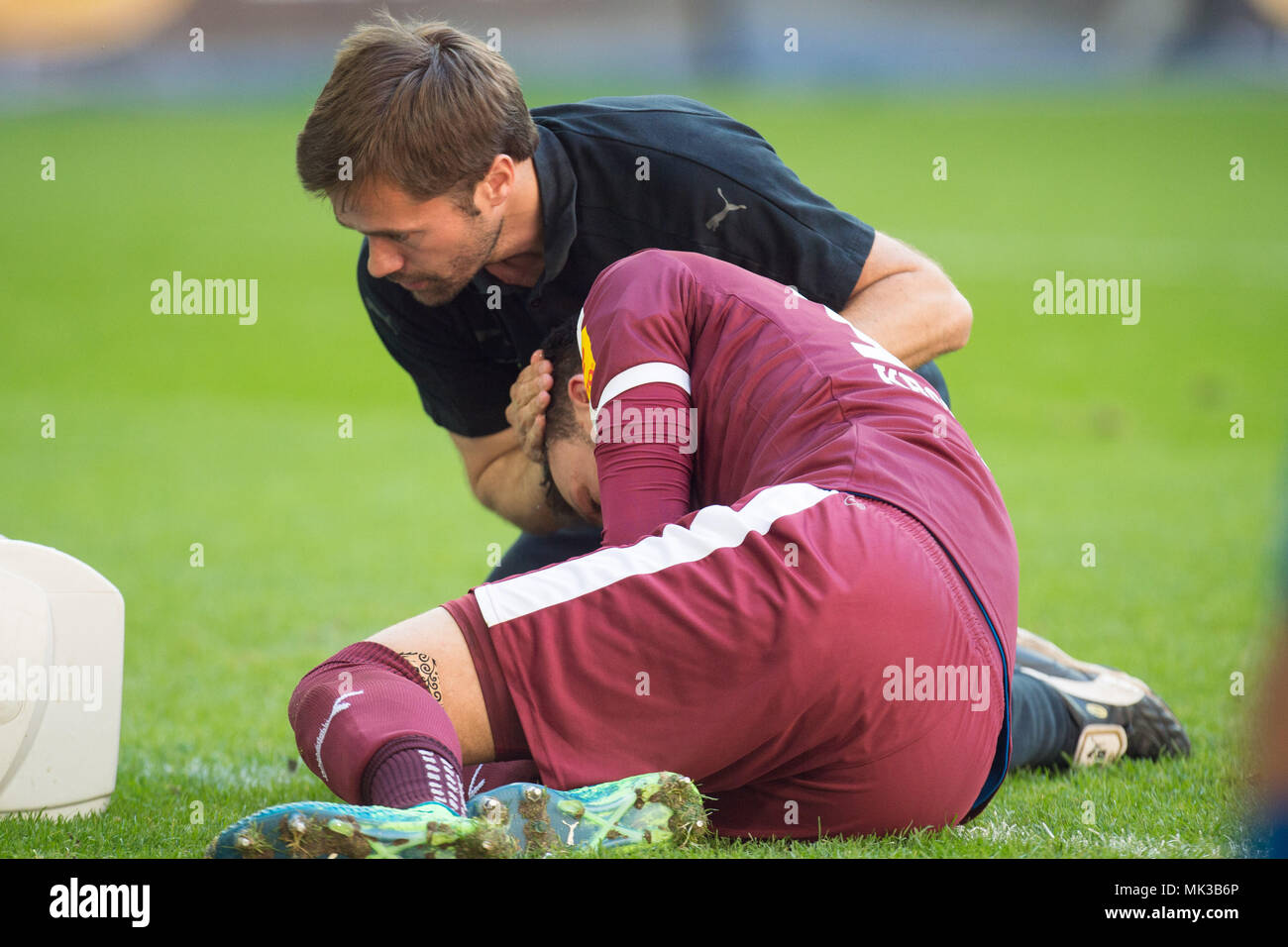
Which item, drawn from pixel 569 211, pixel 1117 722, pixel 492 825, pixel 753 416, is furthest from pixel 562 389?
pixel 1117 722

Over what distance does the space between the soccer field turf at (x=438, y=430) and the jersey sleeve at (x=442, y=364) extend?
114 centimetres

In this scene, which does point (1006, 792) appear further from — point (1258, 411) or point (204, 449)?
point (1258, 411)

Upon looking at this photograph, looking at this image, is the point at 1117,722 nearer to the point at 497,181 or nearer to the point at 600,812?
the point at 600,812

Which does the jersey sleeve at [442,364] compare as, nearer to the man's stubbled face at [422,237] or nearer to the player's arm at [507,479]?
the player's arm at [507,479]

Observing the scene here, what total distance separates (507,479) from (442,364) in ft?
1.34

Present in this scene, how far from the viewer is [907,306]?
11.7ft

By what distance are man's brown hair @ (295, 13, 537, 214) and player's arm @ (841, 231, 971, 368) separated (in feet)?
3.27

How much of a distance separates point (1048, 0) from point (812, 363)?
108ft

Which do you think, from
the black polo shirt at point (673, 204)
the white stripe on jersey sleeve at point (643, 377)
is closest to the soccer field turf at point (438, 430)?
the white stripe on jersey sleeve at point (643, 377)

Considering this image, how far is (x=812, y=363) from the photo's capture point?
2.70 m

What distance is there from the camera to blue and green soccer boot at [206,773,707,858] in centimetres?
195

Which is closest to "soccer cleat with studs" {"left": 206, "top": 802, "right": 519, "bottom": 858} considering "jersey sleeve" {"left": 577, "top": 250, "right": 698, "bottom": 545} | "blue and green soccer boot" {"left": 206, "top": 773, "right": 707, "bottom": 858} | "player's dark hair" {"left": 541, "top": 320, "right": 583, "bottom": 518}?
"blue and green soccer boot" {"left": 206, "top": 773, "right": 707, "bottom": 858}

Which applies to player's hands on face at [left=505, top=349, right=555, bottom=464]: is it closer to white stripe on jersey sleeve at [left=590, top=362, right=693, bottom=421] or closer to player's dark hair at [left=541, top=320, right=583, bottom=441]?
player's dark hair at [left=541, top=320, right=583, bottom=441]
